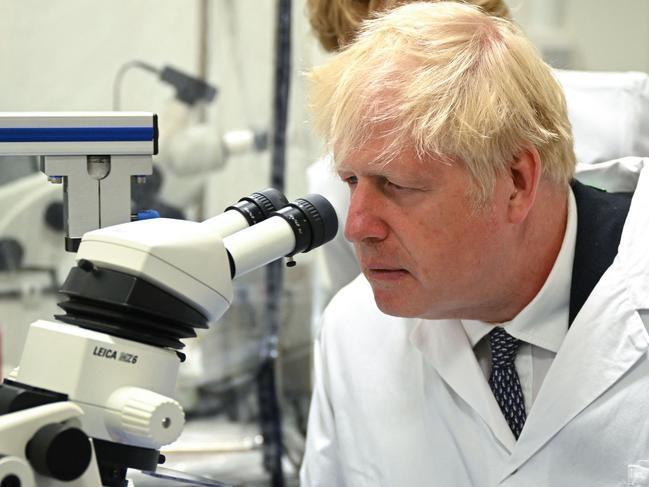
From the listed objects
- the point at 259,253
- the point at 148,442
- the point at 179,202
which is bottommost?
the point at 179,202

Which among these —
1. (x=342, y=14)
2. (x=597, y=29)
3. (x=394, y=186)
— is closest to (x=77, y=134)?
(x=394, y=186)

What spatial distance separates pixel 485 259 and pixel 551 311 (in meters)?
0.13

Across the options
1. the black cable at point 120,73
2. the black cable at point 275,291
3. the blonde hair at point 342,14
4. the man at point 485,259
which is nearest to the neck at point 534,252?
the man at point 485,259

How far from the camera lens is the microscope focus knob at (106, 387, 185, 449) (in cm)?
91

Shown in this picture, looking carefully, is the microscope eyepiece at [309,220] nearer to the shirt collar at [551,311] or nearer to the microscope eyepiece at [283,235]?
the microscope eyepiece at [283,235]

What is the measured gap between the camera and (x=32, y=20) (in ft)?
6.32

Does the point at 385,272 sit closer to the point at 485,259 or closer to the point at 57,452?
the point at 485,259

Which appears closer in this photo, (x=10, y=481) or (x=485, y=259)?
(x=10, y=481)

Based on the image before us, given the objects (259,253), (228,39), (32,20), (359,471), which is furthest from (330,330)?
(228,39)

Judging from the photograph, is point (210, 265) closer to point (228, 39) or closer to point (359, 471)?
point (359, 471)

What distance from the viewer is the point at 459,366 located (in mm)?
1419

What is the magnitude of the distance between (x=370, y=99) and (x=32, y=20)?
92 cm

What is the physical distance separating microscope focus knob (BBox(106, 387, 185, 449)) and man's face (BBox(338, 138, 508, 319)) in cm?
43

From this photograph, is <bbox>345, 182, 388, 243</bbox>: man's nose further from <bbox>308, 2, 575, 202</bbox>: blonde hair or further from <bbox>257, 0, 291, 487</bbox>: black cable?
<bbox>257, 0, 291, 487</bbox>: black cable
